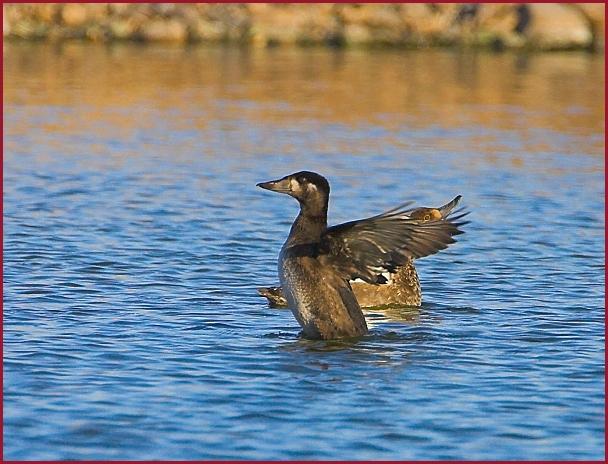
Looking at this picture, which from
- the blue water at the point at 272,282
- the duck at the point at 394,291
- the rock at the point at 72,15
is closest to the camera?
the blue water at the point at 272,282

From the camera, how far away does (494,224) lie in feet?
51.5

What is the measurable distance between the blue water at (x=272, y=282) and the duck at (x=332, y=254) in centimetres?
23

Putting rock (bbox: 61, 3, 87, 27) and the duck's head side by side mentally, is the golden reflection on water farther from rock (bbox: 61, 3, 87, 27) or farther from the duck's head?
the duck's head

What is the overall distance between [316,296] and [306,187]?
29.1 inches

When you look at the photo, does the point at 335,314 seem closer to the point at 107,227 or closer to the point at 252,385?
the point at 252,385

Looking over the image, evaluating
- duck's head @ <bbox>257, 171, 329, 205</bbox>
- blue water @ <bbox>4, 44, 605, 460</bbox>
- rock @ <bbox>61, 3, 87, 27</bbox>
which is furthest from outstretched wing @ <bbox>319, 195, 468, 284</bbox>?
rock @ <bbox>61, 3, 87, 27</bbox>

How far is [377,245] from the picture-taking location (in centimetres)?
968

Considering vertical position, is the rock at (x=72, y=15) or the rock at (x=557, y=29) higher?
the rock at (x=72, y=15)

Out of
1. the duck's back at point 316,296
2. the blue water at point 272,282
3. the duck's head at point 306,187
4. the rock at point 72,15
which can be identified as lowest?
the blue water at point 272,282

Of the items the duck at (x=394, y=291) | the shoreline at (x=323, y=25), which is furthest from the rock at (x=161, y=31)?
the duck at (x=394, y=291)

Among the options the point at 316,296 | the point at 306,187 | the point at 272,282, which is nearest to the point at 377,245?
the point at 316,296

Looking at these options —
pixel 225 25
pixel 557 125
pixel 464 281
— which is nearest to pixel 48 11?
pixel 225 25

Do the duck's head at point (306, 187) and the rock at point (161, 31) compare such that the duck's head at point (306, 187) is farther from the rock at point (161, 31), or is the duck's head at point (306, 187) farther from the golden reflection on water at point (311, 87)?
the rock at point (161, 31)

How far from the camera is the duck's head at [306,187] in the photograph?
9961 millimetres
